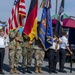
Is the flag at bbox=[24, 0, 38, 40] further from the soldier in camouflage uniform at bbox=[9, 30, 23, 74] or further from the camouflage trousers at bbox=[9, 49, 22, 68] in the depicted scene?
the camouflage trousers at bbox=[9, 49, 22, 68]

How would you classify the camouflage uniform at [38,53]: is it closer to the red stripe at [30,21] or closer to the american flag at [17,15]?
the red stripe at [30,21]

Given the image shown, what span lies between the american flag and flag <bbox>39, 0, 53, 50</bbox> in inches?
32.5

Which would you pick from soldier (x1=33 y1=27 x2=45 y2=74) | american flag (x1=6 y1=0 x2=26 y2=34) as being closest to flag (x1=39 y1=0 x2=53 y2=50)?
soldier (x1=33 y1=27 x2=45 y2=74)

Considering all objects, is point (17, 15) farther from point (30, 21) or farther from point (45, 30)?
point (45, 30)

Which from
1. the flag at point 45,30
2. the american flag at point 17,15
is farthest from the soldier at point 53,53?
the american flag at point 17,15

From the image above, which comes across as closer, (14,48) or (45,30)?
(14,48)

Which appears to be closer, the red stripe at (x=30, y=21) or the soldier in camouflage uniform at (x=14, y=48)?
the soldier in camouflage uniform at (x=14, y=48)

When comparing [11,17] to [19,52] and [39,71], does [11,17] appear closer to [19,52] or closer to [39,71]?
[19,52]

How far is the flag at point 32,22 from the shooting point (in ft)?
34.1

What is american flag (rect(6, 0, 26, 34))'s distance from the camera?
10.5 metres

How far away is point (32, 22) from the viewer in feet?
34.8

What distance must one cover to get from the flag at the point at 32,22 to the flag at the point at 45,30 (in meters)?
0.33

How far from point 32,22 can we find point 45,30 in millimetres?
649

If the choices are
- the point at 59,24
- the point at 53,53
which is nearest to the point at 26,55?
the point at 53,53
